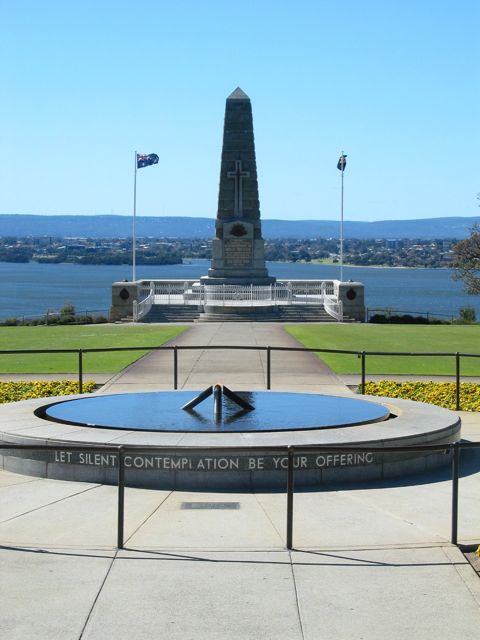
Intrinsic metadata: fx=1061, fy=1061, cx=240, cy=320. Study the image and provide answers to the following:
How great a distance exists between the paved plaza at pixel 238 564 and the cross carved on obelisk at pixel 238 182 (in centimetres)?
4135

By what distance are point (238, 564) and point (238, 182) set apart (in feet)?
148

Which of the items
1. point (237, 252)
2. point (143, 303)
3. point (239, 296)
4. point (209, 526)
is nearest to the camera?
point (209, 526)

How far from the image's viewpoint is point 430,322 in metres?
43.1

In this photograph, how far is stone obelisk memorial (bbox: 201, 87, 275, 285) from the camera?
52.2m

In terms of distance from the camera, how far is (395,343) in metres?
28.5

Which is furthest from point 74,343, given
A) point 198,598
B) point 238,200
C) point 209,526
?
point 238,200

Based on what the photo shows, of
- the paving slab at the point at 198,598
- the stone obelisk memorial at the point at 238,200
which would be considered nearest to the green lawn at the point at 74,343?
the paving slab at the point at 198,598

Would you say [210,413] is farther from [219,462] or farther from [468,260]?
[468,260]

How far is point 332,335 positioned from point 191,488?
21.2 m

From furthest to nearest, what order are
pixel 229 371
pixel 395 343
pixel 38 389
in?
pixel 395 343 → pixel 229 371 → pixel 38 389

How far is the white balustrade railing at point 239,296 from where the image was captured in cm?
4378

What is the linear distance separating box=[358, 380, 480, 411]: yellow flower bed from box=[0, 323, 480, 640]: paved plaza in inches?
221

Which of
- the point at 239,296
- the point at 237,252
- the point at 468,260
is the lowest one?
the point at 239,296

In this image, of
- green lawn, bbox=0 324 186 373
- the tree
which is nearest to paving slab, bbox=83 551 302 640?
green lawn, bbox=0 324 186 373
